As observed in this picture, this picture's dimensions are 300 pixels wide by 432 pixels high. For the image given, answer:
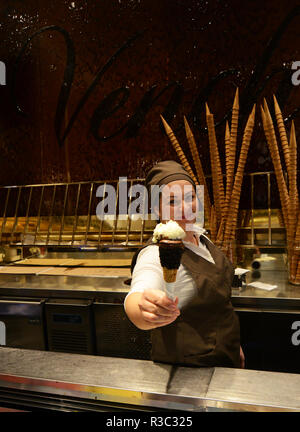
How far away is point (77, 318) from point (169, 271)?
5.28 feet

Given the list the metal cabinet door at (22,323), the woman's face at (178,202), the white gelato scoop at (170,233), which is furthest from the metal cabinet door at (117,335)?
the white gelato scoop at (170,233)

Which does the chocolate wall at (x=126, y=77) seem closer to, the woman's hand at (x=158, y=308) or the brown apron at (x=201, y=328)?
the brown apron at (x=201, y=328)

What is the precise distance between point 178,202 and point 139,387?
2.20 feet

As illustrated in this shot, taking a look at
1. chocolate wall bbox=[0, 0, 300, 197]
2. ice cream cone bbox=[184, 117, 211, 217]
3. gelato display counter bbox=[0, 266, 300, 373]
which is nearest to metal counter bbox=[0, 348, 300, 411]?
gelato display counter bbox=[0, 266, 300, 373]

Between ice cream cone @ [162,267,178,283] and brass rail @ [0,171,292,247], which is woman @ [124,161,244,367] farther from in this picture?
brass rail @ [0,171,292,247]

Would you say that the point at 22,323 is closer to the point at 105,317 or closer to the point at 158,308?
the point at 105,317

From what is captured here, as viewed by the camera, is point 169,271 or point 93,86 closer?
point 169,271

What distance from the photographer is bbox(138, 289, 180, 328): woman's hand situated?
86 cm

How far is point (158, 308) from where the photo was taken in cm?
88

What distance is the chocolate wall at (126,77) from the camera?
2.54 meters

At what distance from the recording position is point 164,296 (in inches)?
33.9

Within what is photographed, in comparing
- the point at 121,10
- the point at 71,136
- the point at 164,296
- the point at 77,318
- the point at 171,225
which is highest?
the point at 121,10
